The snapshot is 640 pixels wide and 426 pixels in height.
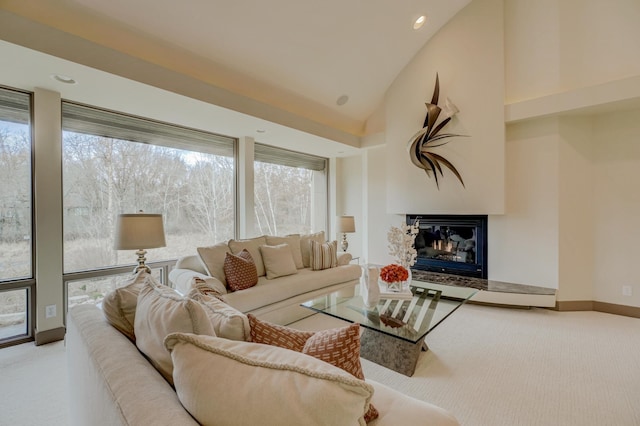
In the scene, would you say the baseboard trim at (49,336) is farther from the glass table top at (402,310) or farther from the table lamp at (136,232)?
the glass table top at (402,310)

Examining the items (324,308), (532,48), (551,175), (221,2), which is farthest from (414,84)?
(324,308)

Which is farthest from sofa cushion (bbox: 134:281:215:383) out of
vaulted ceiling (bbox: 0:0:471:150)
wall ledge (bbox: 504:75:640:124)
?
wall ledge (bbox: 504:75:640:124)

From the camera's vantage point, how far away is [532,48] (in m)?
3.71

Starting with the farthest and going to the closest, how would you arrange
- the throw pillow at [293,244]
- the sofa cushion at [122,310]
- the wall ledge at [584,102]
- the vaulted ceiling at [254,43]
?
the throw pillow at [293,244] < the wall ledge at [584,102] < the vaulted ceiling at [254,43] < the sofa cushion at [122,310]

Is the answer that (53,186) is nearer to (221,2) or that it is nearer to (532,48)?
(221,2)

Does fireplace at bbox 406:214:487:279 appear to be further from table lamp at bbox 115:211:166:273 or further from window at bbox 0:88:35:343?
window at bbox 0:88:35:343

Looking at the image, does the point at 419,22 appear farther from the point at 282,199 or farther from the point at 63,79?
the point at 63,79

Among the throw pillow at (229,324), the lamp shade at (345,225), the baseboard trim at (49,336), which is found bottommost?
the baseboard trim at (49,336)

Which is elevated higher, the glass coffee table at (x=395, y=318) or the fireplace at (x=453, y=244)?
the fireplace at (x=453, y=244)

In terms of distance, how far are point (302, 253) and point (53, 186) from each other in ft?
9.39

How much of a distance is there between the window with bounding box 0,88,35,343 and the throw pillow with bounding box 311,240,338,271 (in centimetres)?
300

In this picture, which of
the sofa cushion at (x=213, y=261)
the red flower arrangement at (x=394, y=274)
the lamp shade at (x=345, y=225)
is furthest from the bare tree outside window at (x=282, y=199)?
the red flower arrangement at (x=394, y=274)

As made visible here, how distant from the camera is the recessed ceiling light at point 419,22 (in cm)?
401

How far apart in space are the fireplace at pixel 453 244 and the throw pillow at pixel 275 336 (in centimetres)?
378
